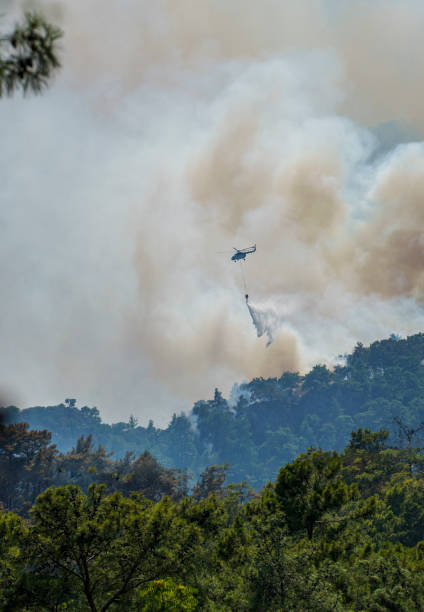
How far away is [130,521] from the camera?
1816 cm

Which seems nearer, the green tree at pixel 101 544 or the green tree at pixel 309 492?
the green tree at pixel 101 544

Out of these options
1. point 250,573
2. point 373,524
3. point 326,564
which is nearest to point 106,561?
point 250,573

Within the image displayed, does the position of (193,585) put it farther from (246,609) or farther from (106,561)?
(106,561)

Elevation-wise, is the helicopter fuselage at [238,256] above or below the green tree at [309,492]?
above

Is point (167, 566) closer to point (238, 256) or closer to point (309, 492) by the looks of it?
point (309, 492)

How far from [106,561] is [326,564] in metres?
9.90

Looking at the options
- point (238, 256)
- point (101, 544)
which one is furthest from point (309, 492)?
point (238, 256)

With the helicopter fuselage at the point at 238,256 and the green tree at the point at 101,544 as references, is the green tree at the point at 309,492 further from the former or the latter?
the helicopter fuselage at the point at 238,256

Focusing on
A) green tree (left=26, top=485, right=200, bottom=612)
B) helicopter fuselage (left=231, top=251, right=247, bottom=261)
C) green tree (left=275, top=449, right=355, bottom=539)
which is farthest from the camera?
helicopter fuselage (left=231, top=251, right=247, bottom=261)

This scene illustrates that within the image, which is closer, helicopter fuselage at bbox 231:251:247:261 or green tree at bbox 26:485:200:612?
green tree at bbox 26:485:200:612

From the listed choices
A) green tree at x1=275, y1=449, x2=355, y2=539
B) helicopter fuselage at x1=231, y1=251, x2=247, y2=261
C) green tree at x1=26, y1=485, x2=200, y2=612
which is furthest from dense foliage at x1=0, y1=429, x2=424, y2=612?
helicopter fuselage at x1=231, y1=251, x2=247, y2=261

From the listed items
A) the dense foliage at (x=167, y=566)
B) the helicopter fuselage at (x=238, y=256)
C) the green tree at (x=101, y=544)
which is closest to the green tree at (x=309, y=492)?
the dense foliage at (x=167, y=566)

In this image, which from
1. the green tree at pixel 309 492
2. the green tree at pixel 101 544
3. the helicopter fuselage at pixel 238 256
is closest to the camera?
the green tree at pixel 101 544

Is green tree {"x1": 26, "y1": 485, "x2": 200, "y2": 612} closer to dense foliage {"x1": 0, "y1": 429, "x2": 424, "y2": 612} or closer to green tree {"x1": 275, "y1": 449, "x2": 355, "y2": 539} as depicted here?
dense foliage {"x1": 0, "y1": 429, "x2": 424, "y2": 612}
